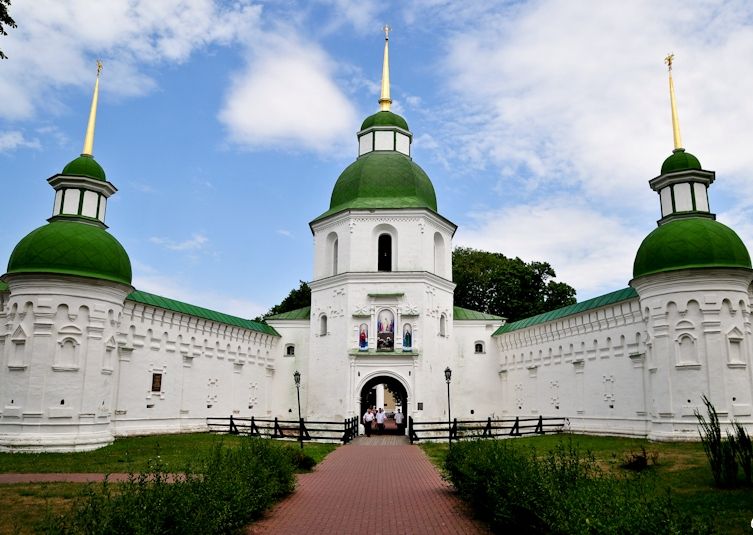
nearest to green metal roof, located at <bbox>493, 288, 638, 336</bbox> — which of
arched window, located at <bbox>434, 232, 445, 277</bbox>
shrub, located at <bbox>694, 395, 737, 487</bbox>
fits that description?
arched window, located at <bbox>434, 232, 445, 277</bbox>

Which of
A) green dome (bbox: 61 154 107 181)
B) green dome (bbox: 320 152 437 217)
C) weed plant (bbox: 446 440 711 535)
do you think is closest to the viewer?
weed plant (bbox: 446 440 711 535)

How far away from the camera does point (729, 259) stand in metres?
20.9

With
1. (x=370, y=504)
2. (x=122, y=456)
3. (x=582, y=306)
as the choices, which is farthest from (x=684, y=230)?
(x=122, y=456)

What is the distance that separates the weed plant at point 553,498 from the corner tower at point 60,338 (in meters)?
13.4

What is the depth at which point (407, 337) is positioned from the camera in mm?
30578

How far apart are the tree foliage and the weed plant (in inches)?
1348

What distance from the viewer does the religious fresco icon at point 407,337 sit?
30.4 meters

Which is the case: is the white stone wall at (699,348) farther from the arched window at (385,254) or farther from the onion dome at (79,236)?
the onion dome at (79,236)

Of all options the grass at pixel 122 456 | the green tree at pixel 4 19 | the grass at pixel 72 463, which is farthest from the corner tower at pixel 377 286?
the green tree at pixel 4 19

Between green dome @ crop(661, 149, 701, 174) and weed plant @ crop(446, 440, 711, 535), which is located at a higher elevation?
green dome @ crop(661, 149, 701, 174)

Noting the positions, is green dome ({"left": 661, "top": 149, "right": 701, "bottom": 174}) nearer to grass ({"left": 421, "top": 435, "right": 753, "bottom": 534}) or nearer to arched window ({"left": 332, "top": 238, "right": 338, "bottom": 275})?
grass ({"left": 421, "top": 435, "right": 753, "bottom": 534})

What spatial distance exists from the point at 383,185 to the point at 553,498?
2734cm

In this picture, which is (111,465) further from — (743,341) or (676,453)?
(743,341)

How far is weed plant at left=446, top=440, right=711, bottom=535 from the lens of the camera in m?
5.43
